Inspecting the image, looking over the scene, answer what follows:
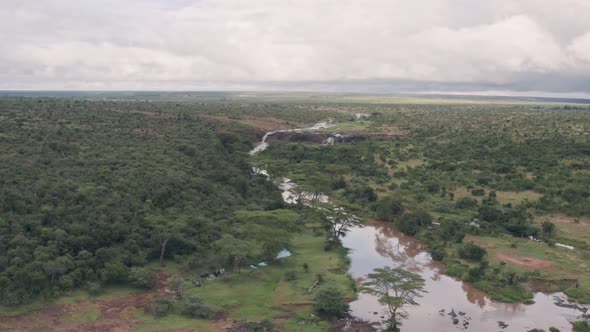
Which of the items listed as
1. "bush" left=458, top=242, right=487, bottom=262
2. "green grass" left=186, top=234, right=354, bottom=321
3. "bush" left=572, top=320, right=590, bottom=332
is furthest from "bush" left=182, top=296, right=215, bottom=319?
"bush" left=572, top=320, right=590, bottom=332

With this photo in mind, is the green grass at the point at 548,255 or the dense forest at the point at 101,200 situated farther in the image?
the green grass at the point at 548,255

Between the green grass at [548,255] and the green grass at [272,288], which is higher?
the green grass at [548,255]

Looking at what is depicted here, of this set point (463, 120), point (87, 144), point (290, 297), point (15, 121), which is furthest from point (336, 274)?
point (463, 120)

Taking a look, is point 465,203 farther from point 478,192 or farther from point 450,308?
point 450,308

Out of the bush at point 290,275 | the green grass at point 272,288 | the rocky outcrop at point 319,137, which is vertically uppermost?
the rocky outcrop at point 319,137

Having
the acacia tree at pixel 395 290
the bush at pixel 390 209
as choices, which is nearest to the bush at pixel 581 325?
the acacia tree at pixel 395 290

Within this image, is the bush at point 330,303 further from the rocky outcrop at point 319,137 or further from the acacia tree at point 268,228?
the rocky outcrop at point 319,137
